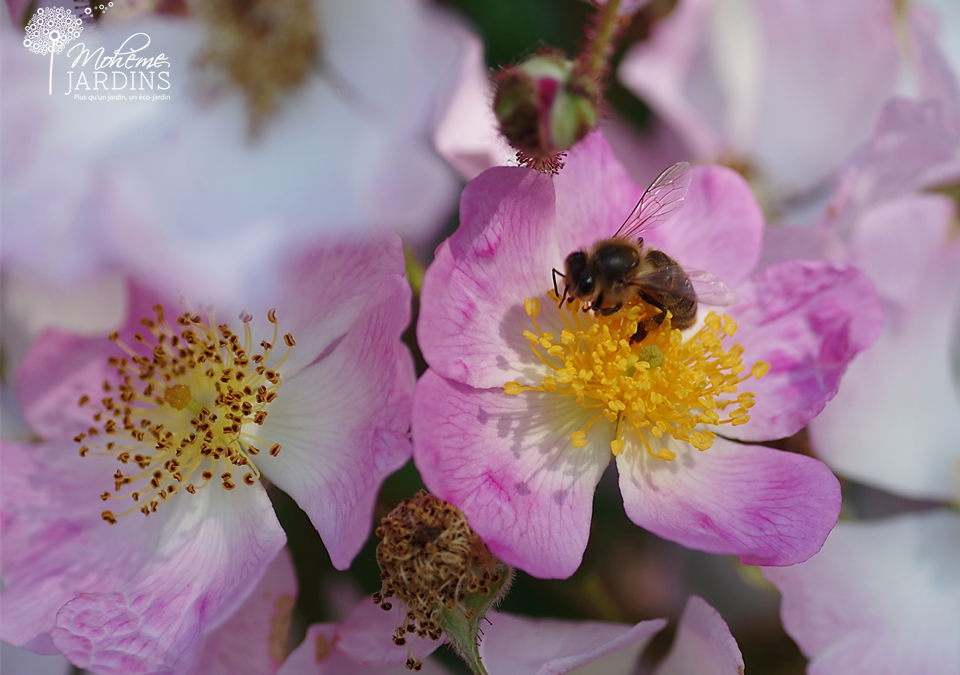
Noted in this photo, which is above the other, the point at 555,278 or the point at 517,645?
the point at 555,278

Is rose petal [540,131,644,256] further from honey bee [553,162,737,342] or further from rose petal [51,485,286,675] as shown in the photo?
rose petal [51,485,286,675]

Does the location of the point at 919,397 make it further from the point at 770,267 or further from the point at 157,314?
the point at 157,314

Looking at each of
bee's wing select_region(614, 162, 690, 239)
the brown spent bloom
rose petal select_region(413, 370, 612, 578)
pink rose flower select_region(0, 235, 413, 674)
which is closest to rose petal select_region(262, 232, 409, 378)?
pink rose flower select_region(0, 235, 413, 674)

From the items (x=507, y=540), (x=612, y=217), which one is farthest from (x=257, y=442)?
(x=612, y=217)

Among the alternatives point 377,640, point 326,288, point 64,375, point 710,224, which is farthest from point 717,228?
point 64,375

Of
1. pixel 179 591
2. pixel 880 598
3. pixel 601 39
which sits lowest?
pixel 880 598

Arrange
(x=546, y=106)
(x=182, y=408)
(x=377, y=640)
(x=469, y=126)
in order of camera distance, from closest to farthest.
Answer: (x=546, y=106) → (x=377, y=640) → (x=182, y=408) → (x=469, y=126)

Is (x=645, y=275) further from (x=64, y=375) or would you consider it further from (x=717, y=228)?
(x=64, y=375)
